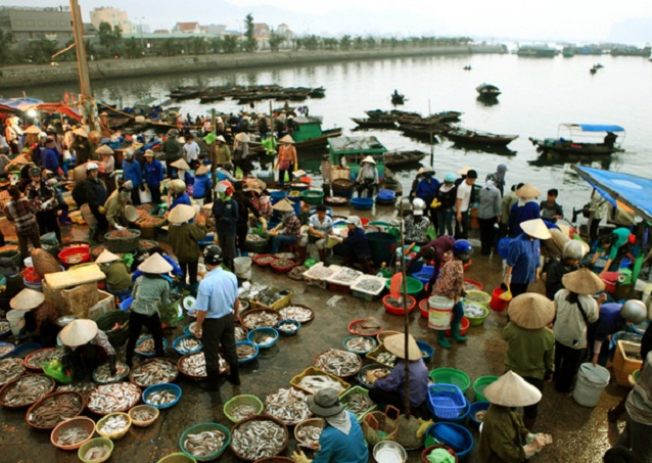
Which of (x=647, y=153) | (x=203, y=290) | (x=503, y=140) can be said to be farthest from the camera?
(x=647, y=153)

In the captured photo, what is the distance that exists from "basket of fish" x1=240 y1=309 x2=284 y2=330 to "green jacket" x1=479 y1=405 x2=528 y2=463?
3923 millimetres

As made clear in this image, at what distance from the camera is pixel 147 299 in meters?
6.03

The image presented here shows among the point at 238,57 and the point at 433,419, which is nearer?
the point at 433,419

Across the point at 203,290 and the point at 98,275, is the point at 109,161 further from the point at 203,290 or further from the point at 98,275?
the point at 203,290

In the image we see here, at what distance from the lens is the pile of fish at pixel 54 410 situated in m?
5.34

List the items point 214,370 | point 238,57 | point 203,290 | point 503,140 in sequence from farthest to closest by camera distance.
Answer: point 238,57
point 503,140
point 214,370
point 203,290

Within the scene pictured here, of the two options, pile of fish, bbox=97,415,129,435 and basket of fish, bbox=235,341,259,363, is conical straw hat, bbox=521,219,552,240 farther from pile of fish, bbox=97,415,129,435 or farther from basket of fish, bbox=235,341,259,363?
pile of fish, bbox=97,415,129,435

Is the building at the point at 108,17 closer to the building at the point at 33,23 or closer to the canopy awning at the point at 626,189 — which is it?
the building at the point at 33,23

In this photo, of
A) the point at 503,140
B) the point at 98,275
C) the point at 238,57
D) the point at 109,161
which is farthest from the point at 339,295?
the point at 238,57

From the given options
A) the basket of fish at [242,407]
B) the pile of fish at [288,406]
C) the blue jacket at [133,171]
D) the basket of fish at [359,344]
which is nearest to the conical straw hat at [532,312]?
the basket of fish at [359,344]

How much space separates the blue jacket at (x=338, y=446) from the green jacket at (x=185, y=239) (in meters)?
4.54

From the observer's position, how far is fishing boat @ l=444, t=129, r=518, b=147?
27.8 meters

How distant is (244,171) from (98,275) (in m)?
8.87

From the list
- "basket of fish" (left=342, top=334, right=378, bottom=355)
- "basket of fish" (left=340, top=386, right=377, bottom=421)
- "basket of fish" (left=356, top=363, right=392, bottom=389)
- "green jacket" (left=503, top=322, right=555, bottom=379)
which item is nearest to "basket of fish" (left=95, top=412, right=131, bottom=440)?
"basket of fish" (left=340, top=386, right=377, bottom=421)
